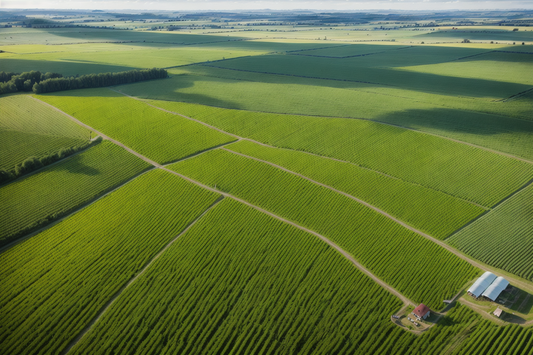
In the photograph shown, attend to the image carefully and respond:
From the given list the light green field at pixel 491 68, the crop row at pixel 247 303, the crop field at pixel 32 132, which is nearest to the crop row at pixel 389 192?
the crop row at pixel 247 303

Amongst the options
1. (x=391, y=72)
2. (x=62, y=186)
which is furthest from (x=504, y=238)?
(x=391, y=72)

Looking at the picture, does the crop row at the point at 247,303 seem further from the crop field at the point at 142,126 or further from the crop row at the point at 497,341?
the crop field at the point at 142,126

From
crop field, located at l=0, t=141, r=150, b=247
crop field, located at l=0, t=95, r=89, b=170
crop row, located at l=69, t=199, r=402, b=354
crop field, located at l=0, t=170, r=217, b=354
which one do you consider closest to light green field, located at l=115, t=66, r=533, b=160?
crop field, located at l=0, t=95, r=89, b=170

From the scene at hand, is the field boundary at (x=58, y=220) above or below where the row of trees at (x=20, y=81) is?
below

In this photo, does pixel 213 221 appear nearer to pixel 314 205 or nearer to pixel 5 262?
pixel 314 205

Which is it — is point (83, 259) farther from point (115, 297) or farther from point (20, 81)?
point (20, 81)

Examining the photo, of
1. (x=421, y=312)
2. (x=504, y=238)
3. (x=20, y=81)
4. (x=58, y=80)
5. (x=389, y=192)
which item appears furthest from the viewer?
(x=58, y=80)
